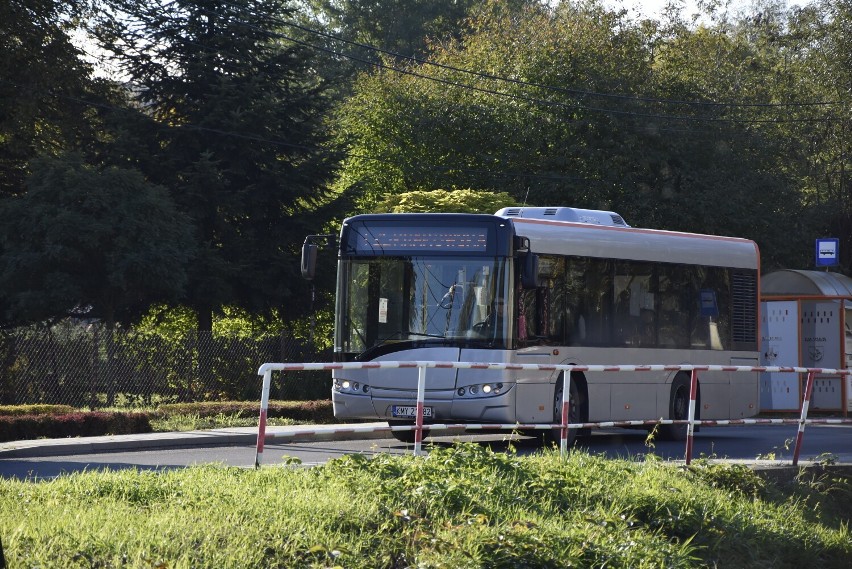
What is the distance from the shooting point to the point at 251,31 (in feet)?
113

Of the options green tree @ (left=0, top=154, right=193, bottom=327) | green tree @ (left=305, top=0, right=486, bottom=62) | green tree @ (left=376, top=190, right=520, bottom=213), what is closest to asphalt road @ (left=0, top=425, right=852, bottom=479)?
green tree @ (left=0, top=154, right=193, bottom=327)

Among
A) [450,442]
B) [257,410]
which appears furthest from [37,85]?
[450,442]

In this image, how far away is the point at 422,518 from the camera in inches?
325

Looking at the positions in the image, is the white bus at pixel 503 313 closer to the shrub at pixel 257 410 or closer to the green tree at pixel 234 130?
the shrub at pixel 257 410

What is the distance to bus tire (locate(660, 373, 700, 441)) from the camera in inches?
805

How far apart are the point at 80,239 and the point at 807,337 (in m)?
17.2

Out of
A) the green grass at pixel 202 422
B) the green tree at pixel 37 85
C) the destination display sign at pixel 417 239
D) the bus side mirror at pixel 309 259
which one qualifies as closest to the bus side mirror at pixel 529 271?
the destination display sign at pixel 417 239

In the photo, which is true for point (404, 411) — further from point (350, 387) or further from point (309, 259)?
point (309, 259)

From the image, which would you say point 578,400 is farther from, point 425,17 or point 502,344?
point 425,17

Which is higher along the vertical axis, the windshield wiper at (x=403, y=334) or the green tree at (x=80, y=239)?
the green tree at (x=80, y=239)

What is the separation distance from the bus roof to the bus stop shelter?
28.6 feet

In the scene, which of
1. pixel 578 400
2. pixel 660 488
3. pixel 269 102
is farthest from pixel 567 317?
pixel 269 102

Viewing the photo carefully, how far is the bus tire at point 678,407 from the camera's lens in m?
20.5

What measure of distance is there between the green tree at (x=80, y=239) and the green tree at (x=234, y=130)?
12.2 feet
